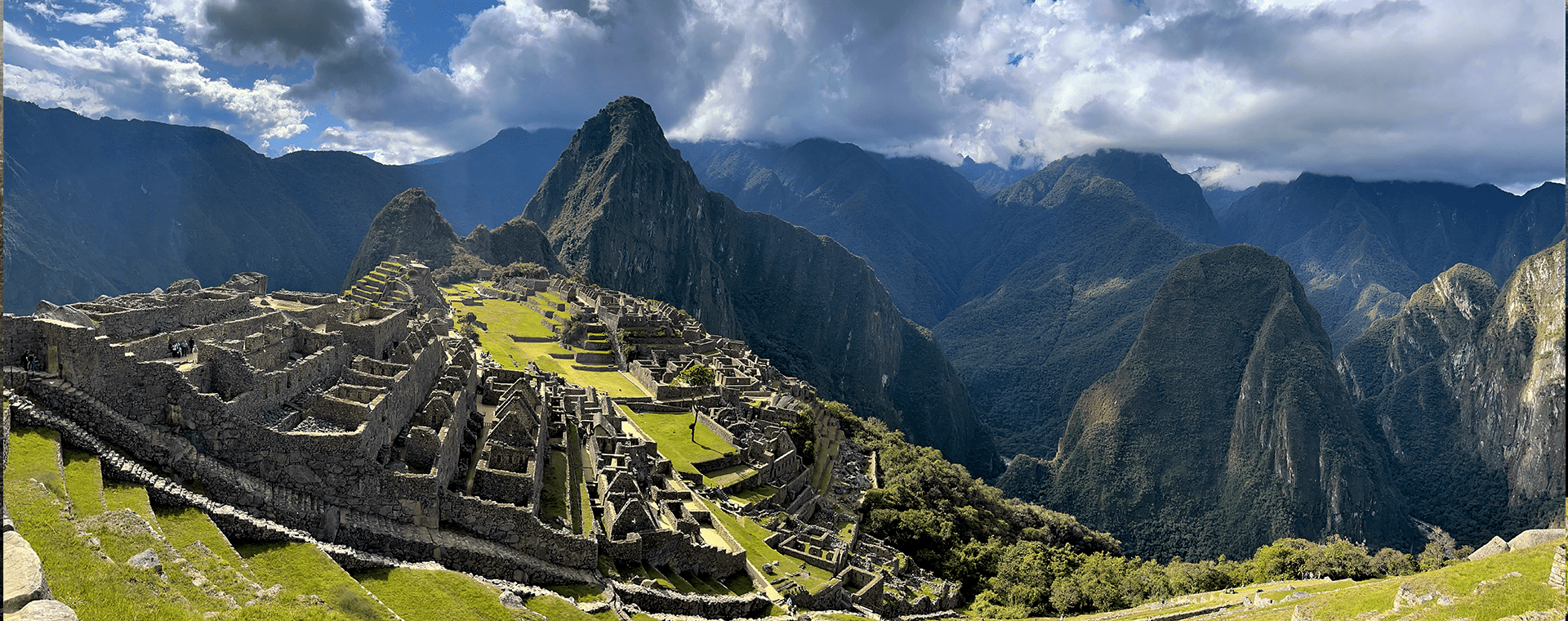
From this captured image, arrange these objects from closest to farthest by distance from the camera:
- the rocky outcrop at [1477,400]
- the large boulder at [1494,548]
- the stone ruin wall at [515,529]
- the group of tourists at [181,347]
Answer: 1. the stone ruin wall at [515,529]
2. the group of tourists at [181,347]
3. the large boulder at [1494,548]
4. the rocky outcrop at [1477,400]

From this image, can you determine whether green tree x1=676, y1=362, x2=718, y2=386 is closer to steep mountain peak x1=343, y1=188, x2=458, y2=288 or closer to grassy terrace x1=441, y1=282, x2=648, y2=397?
grassy terrace x1=441, y1=282, x2=648, y2=397

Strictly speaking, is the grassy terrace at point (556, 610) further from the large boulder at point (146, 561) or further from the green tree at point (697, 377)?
the green tree at point (697, 377)

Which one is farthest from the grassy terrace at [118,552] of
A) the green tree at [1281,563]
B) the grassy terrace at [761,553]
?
the green tree at [1281,563]

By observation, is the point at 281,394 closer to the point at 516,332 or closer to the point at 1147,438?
the point at 516,332

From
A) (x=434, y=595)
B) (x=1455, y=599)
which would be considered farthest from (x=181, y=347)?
(x=1455, y=599)

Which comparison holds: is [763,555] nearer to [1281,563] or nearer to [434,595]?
[434,595]
